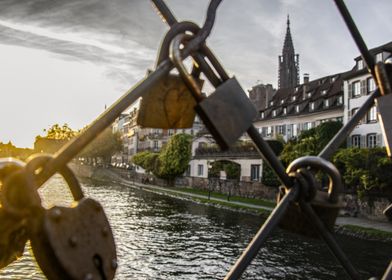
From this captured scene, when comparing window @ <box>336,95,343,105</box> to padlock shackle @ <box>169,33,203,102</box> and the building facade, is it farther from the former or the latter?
padlock shackle @ <box>169,33,203,102</box>

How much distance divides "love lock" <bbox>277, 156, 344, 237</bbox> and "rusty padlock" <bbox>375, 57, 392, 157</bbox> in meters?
0.36

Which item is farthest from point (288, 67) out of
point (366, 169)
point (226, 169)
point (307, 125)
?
point (366, 169)

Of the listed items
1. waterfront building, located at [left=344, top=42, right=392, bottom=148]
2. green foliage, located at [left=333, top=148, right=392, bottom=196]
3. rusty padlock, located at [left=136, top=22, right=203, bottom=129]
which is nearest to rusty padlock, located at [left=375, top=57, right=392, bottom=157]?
rusty padlock, located at [left=136, top=22, right=203, bottom=129]

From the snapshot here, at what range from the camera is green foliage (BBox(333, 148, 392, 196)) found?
28.2m

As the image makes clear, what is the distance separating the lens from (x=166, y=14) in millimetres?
1402

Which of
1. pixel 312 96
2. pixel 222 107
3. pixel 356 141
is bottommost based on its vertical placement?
pixel 222 107

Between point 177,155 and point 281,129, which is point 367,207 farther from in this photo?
point 177,155

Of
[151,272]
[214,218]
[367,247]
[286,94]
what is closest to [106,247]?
[151,272]

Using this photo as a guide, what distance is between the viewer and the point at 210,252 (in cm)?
1902

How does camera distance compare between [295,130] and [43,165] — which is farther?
[295,130]

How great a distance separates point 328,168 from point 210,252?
723 inches

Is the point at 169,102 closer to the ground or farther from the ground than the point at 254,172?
farther from the ground

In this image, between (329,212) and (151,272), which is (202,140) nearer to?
(151,272)

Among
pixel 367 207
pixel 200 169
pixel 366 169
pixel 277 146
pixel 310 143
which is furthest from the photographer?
pixel 200 169
